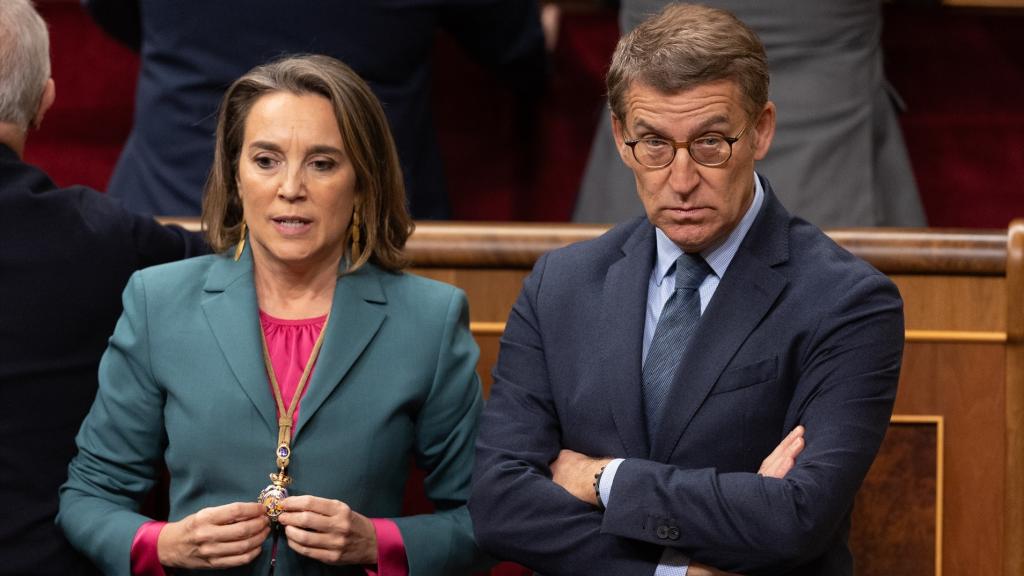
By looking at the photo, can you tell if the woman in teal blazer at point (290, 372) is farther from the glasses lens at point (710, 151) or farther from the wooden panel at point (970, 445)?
the wooden panel at point (970, 445)

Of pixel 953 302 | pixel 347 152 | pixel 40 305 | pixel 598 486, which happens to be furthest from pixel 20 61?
pixel 953 302

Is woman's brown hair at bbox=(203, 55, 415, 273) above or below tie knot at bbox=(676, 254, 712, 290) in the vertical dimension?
above

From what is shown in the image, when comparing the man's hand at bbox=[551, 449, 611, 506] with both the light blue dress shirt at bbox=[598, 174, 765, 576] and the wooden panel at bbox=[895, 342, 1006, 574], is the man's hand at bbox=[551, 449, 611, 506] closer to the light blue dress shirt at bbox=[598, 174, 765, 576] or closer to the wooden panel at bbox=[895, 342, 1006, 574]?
the light blue dress shirt at bbox=[598, 174, 765, 576]

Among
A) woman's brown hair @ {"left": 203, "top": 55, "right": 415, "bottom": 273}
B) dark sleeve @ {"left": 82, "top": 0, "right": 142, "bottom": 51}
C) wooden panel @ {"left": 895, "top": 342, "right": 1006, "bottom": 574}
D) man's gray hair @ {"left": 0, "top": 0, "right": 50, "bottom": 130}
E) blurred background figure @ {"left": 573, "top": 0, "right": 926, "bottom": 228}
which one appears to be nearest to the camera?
woman's brown hair @ {"left": 203, "top": 55, "right": 415, "bottom": 273}

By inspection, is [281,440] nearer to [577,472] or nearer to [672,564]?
[577,472]

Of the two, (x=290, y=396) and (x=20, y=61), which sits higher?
(x=20, y=61)

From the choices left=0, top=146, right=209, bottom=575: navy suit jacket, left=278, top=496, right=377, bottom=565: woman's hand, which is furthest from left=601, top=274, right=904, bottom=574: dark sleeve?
left=0, top=146, right=209, bottom=575: navy suit jacket

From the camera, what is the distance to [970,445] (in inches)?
102

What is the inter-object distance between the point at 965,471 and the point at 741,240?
67 centimetres

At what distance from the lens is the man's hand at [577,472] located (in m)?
2.17

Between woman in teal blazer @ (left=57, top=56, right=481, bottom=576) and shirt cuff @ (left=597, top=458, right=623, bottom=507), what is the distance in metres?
0.29

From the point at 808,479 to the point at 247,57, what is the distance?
1.55 meters

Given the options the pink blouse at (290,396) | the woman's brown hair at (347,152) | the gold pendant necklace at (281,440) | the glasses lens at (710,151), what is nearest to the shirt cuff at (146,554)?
the pink blouse at (290,396)

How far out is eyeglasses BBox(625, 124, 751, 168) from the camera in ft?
7.06
